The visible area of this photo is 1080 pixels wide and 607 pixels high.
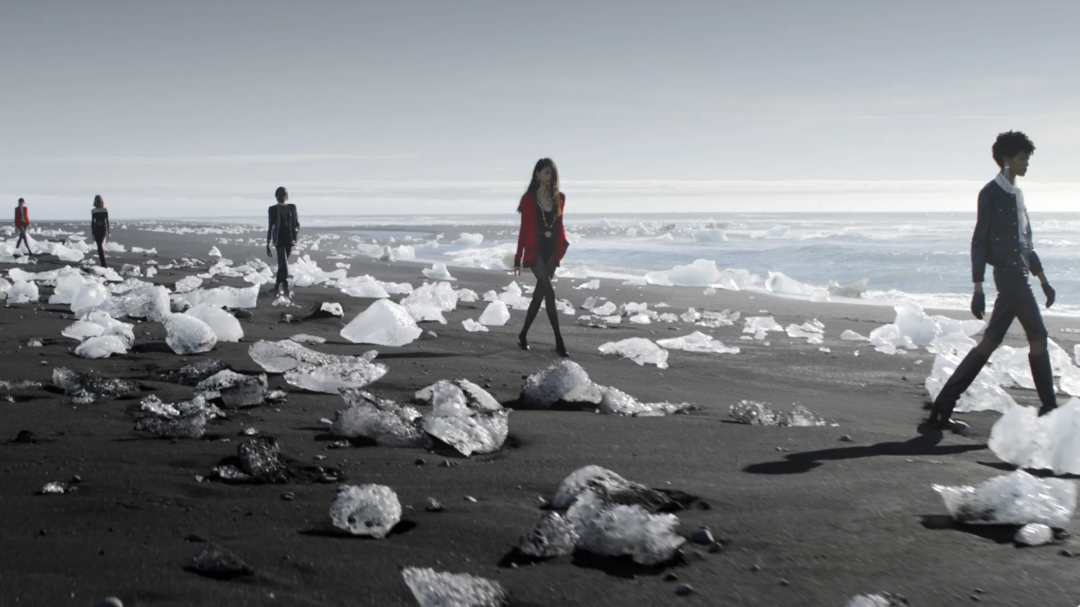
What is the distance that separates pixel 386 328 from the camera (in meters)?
6.16

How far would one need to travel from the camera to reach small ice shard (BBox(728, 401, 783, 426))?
390 centimetres

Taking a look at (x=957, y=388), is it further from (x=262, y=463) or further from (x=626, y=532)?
(x=262, y=463)

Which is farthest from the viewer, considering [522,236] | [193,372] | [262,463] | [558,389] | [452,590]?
[522,236]

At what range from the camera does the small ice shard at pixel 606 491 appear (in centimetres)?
236

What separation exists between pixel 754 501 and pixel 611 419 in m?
1.28

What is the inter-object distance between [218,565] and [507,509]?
0.91 m

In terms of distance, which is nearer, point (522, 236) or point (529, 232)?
point (529, 232)

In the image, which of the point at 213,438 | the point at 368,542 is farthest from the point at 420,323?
the point at 368,542

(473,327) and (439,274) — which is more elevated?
(439,274)

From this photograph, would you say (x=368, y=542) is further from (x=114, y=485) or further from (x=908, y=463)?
(x=908, y=463)

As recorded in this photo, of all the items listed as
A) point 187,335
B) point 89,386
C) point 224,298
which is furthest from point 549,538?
point 224,298

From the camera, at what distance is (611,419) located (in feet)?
12.5

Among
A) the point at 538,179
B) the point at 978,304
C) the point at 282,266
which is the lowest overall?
the point at 282,266

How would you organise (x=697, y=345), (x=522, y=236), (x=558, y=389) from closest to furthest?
(x=558, y=389) → (x=522, y=236) → (x=697, y=345)
